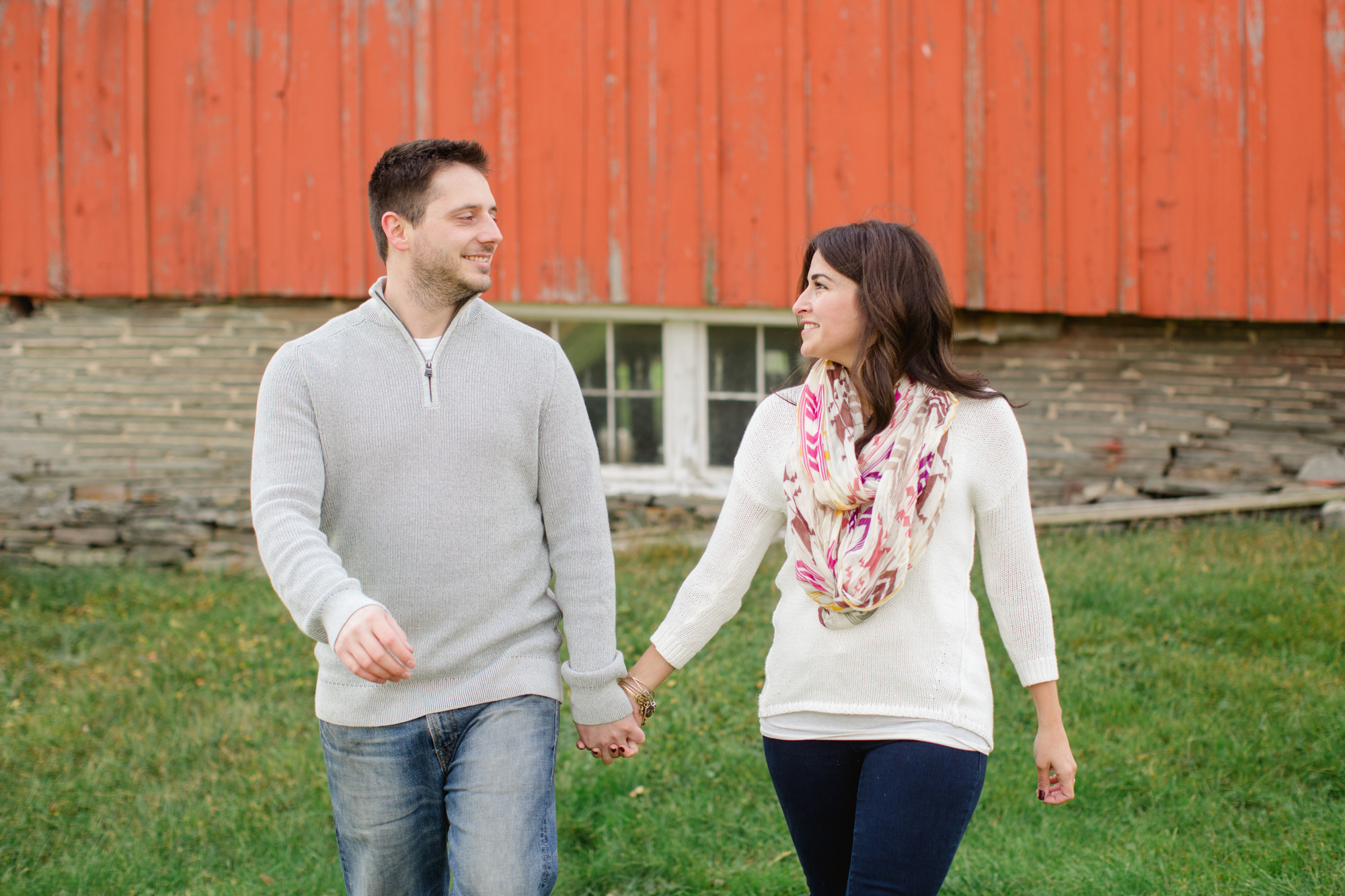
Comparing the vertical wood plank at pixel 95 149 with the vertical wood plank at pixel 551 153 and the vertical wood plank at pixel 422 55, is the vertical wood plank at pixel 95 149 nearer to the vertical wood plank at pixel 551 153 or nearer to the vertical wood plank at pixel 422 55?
the vertical wood plank at pixel 422 55

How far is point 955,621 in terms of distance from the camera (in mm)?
2219

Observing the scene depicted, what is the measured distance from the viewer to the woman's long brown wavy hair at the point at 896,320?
7.45 feet

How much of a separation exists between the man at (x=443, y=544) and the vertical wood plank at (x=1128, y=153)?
481cm

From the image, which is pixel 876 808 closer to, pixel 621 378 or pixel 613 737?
pixel 613 737

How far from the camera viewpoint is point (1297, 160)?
20.0 feet

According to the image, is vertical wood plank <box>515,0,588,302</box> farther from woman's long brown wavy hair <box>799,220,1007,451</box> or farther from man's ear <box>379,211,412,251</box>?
woman's long brown wavy hair <box>799,220,1007,451</box>

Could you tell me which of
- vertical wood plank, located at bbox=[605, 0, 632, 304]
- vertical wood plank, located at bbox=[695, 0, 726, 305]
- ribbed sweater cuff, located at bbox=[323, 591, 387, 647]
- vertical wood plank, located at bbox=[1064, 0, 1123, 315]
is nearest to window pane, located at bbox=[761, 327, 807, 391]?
vertical wood plank, located at bbox=[695, 0, 726, 305]

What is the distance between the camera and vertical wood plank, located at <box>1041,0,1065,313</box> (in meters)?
6.20

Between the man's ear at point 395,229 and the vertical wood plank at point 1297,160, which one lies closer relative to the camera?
the man's ear at point 395,229

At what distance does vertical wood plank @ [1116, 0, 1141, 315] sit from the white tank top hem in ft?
15.6

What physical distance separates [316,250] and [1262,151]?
562 cm

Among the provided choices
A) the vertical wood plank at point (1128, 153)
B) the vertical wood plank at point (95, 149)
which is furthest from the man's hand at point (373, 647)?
the vertical wood plank at point (95, 149)

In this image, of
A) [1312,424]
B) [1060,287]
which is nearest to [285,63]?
[1060,287]

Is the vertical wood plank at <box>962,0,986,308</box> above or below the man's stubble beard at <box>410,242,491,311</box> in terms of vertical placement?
above
